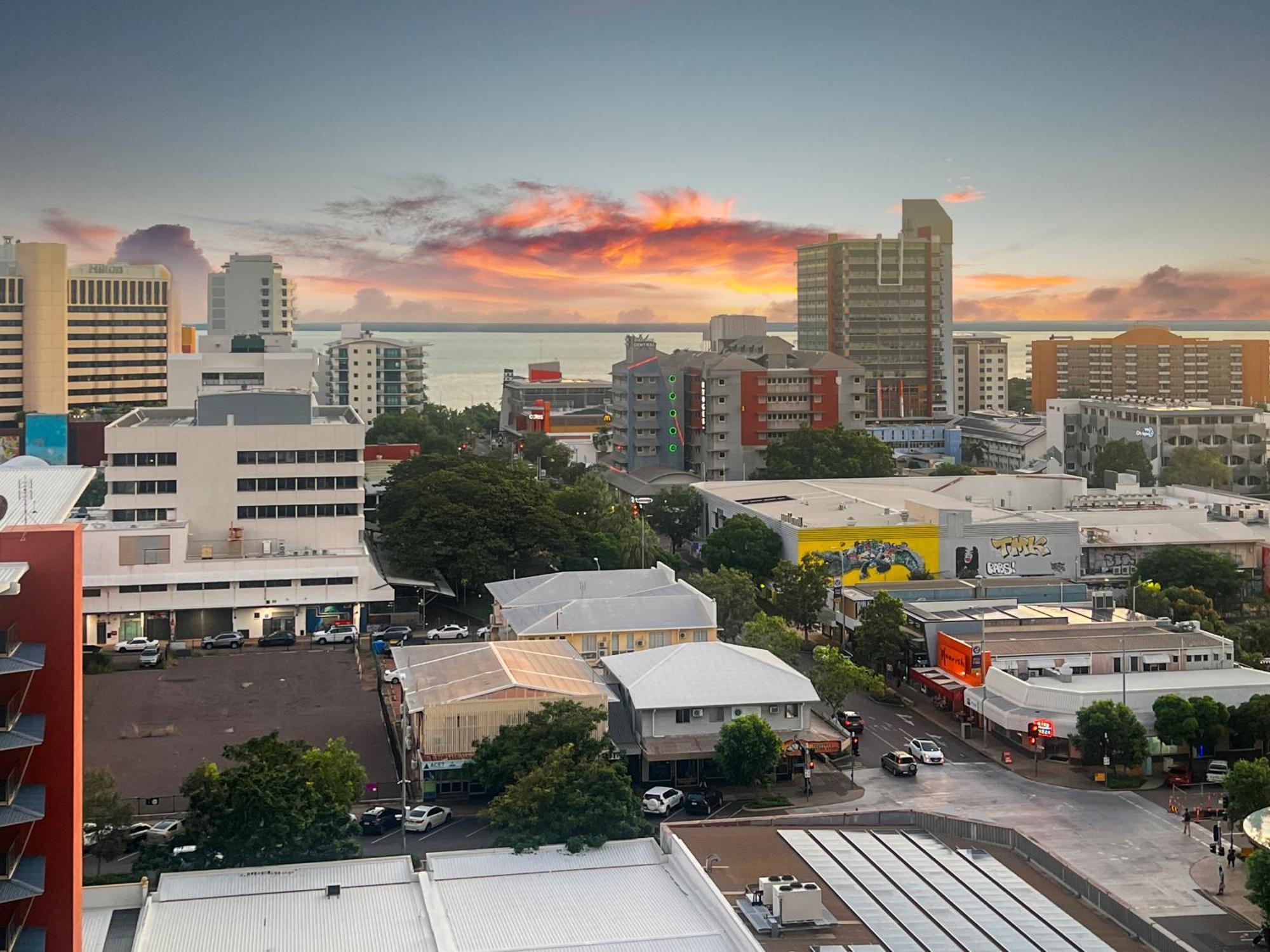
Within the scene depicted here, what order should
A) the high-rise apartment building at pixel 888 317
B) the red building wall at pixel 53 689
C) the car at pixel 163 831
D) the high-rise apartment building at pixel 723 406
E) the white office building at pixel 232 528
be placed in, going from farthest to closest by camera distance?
the high-rise apartment building at pixel 888 317 → the high-rise apartment building at pixel 723 406 → the white office building at pixel 232 528 → the car at pixel 163 831 → the red building wall at pixel 53 689

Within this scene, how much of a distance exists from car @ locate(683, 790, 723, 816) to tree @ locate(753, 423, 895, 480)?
31578 millimetres

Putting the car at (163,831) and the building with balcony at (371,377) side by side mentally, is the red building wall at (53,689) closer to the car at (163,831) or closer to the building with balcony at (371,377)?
the car at (163,831)

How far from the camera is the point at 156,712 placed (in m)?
25.4

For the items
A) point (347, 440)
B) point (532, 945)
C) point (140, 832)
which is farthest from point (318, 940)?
point (347, 440)

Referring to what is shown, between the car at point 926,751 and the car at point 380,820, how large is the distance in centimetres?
812

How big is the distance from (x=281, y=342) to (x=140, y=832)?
61.6m

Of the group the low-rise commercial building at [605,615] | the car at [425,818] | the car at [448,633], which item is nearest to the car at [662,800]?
the car at [425,818]

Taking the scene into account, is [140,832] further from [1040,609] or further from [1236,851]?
[1040,609]

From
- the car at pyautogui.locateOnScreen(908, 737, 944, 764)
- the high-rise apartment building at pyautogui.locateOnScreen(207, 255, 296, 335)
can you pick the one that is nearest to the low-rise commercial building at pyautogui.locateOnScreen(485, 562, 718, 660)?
the car at pyautogui.locateOnScreen(908, 737, 944, 764)

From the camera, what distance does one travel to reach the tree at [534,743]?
64.7ft

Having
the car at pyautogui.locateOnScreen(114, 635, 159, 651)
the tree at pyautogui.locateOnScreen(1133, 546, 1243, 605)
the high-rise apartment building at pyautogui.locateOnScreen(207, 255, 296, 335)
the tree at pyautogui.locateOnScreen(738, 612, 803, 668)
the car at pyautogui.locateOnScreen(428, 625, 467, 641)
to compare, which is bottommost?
the car at pyautogui.locateOnScreen(114, 635, 159, 651)

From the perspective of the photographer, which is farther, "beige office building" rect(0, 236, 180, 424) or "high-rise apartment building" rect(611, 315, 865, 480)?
"beige office building" rect(0, 236, 180, 424)

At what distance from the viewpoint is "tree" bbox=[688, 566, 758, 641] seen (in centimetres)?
3003

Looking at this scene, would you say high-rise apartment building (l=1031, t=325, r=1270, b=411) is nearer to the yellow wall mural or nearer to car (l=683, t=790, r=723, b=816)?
the yellow wall mural
